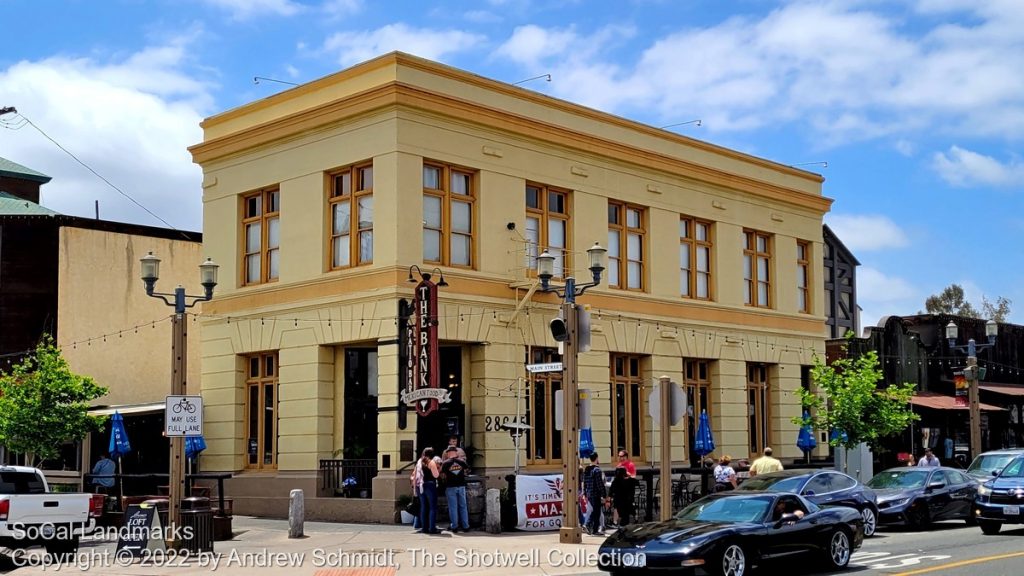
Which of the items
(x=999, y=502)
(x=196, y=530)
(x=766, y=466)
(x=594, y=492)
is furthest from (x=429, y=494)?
(x=999, y=502)

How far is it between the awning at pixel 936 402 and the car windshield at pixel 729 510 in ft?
81.0

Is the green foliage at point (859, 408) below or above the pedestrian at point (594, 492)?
above

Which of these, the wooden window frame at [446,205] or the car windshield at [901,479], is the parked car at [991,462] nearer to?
the car windshield at [901,479]

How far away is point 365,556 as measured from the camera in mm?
19188

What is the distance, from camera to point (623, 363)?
104 feet

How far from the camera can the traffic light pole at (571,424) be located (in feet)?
68.3

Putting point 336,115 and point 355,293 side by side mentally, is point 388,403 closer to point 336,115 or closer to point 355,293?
point 355,293

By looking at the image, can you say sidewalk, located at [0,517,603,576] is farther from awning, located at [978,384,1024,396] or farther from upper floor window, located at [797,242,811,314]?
awning, located at [978,384,1024,396]

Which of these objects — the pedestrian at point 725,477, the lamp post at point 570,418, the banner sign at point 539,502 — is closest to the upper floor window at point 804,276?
the pedestrian at point 725,477

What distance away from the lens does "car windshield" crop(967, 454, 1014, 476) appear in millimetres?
28828

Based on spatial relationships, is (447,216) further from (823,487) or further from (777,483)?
(823,487)

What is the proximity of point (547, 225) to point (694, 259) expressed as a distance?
6.08m

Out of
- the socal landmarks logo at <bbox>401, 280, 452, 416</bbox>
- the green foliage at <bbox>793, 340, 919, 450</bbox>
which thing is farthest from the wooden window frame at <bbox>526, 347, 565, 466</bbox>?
the green foliage at <bbox>793, 340, 919, 450</bbox>

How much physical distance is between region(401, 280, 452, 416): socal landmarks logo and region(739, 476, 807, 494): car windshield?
680 centimetres
